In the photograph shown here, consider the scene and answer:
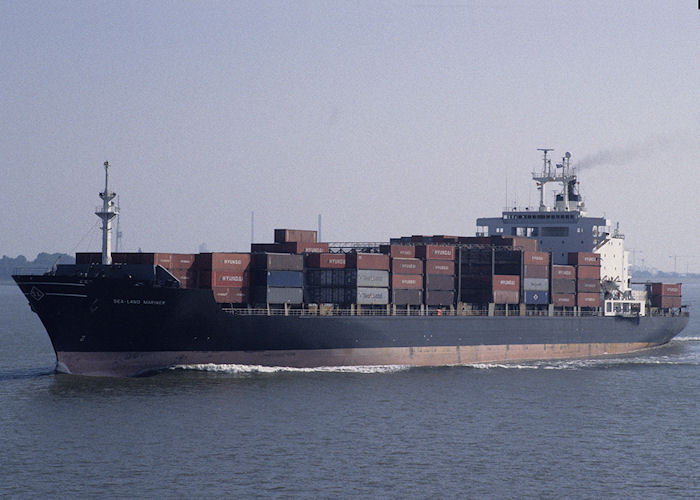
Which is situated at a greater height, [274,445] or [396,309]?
[396,309]

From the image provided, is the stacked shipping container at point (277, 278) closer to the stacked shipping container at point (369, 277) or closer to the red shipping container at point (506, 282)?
the stacked shipping container at point (369, 277)

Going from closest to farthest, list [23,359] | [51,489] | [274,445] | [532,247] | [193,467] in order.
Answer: [51,489] → [193,467] → [274,445] → [23,359] → [532,247]

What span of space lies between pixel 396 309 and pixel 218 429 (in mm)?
23901

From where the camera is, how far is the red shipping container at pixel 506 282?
213 feet

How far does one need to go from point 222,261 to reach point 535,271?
81.3ft

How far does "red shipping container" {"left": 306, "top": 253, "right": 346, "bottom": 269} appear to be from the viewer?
189ft

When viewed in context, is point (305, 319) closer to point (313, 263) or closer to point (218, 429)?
point (313, 263)

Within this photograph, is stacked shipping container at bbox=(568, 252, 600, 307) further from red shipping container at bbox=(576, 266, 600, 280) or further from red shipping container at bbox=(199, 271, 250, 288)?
red shipping container at bbox=(199, 271, 250, 288)

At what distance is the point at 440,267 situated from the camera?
62.8 m

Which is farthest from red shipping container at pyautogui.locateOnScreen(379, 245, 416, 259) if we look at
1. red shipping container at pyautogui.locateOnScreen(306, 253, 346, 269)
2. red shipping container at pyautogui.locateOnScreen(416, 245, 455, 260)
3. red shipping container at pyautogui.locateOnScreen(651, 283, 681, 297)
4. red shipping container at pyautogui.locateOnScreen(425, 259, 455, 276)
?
red shipping container at pyautogui.locateOnScreen(651, 283, 681, 297)

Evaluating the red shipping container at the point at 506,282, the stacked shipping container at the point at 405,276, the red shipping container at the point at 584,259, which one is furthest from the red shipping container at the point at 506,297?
the red shipping container at the point at 584,259

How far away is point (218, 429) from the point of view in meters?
39.5

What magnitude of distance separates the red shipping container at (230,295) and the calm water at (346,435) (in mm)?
4197

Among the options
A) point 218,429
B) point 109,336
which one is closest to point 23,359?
point 109,336
